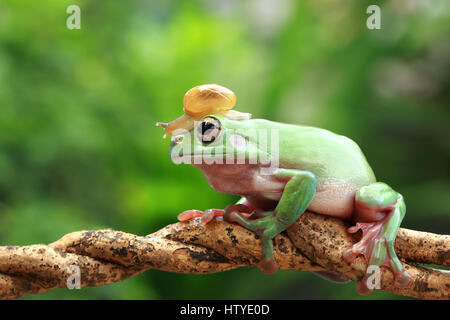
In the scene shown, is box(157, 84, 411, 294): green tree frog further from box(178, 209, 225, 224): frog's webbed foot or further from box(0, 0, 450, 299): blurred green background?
box(0, 0, 450, 299): blurred green background

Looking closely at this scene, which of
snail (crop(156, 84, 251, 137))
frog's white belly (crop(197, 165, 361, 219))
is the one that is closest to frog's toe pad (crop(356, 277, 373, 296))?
frog's white belly (crop(197, 165, 361, 219))

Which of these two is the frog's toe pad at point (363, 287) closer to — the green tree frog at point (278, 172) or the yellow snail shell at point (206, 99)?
the green tree frog at point (278, 172)

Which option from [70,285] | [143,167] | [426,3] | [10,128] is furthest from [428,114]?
[70,285]

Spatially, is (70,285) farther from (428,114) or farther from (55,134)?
(428,114)

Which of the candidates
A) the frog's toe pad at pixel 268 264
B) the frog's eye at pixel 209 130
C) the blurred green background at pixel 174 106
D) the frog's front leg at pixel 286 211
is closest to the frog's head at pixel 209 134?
the frog's eye at pixel 209 130

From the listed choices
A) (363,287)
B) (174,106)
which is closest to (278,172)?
(363,287)
